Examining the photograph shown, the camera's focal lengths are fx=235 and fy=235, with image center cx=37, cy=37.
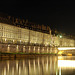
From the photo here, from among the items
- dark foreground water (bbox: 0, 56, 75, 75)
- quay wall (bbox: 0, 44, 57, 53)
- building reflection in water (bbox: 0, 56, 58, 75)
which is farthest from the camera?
quay wall (bbox: 0, 44, 57, 53)

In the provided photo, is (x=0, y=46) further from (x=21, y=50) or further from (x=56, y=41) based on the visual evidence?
(x=56, y=41)

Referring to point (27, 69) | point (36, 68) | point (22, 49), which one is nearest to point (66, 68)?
point (36, 68)

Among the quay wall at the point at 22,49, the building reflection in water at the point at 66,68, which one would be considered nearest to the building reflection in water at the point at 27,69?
the building reflection in water at the point at 66,68

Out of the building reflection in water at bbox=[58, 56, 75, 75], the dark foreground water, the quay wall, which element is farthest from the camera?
the quay wall

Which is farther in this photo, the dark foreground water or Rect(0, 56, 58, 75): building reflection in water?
the dark foreground water

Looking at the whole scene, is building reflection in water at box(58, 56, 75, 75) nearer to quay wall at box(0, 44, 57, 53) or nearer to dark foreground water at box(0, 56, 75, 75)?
dark foreground water at box(0, 56, 75, 75)

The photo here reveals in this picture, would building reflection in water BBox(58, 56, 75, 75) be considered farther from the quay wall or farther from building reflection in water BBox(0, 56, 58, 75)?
the quay wall

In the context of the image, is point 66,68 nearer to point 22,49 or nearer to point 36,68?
point 36,68

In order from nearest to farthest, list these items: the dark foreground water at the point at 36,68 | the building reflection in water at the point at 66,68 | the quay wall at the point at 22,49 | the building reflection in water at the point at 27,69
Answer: the building reflection in water at the point at 27,69 < the dark foreground water at the point at 36,68 < the building reflection in water at the point at 66,68 < the quay wall at the point at 22,49

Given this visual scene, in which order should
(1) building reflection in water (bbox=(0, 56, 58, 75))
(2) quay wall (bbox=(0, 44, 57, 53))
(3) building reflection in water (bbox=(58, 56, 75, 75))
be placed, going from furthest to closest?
(2) quay wall (bbox=(0, 44, 57, 53))
(3) building reflection in water (bbox=(58, 56, 75, 75))
(1) building reflection in water (bbox=(0, 56, 58, 75))

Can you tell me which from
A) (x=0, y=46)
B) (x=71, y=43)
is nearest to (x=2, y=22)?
(x=0, y=46)

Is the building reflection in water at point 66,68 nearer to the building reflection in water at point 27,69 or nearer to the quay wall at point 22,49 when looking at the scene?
the building reflection in water at point 27,69

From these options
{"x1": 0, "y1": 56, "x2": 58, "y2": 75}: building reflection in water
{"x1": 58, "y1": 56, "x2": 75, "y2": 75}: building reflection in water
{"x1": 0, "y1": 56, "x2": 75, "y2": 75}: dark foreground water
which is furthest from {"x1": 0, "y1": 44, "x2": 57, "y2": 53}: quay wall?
{"x1": 0, "y1": 56, "x2": 58, "y2": 75}: building reflection in water

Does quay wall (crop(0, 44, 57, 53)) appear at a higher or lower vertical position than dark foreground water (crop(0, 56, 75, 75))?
higher
